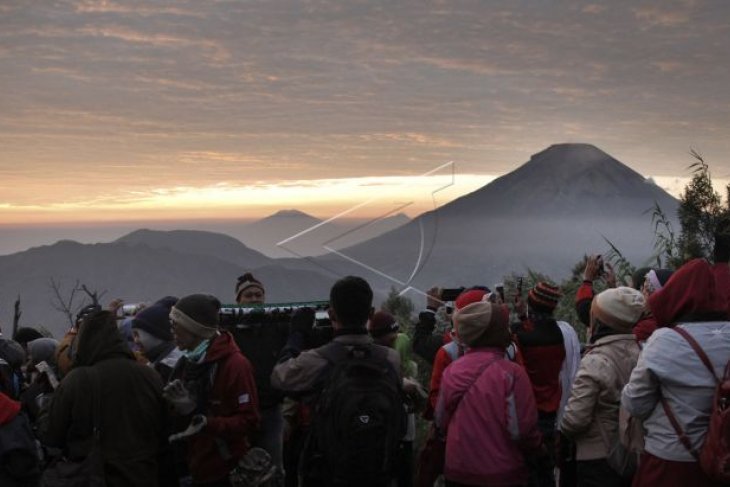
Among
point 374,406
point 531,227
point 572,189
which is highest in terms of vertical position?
point 572,189

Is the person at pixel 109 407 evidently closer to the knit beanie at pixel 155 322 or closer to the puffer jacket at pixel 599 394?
the knit beanie at pixel 155 322

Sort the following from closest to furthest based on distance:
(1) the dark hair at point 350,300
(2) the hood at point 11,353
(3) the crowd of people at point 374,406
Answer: (3) the crowd of people at point 374,406 < (1) the dark hair at point 350,300 < (2) the hood at point 11,353

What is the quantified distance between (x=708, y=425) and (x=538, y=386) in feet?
6.06

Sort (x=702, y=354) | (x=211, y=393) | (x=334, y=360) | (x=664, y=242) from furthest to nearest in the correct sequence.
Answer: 1. (x=664, y=242)
2. (x=211, y=393)
3. (x=334, y=360)
4. (x=702, y=354)

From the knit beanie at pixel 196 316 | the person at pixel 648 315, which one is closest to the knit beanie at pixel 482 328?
the person at pixel 648 315

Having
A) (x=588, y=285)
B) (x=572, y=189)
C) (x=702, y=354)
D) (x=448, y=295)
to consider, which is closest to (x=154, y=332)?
(x=448, y=295)

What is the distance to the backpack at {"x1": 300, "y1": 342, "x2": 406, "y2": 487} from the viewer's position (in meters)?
4.51

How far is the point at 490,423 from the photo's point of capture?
4.75 m

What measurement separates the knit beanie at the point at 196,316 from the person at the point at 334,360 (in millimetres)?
552

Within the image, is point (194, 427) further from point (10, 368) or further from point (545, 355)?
point (545, 355)

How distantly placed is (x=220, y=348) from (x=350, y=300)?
901 mm

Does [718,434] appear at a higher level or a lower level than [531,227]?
lower

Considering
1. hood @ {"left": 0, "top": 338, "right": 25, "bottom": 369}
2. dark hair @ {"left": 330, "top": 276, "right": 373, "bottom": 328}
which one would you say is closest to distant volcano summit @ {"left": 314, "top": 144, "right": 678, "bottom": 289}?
dark hair @ {"left": 330, "top": 276, "right": 373, "bottom": 328}

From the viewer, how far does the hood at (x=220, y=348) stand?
4941 mm
